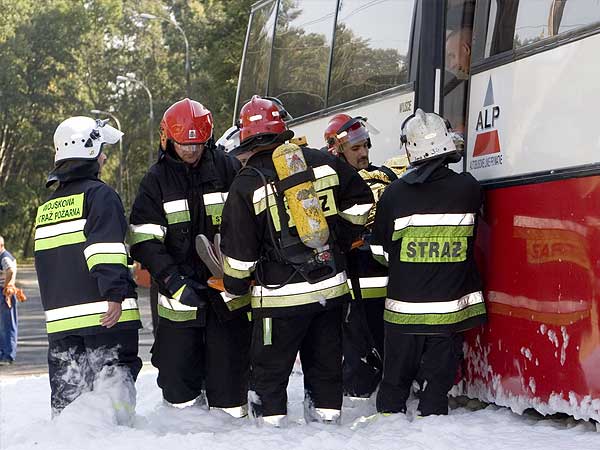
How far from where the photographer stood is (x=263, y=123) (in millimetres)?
6371

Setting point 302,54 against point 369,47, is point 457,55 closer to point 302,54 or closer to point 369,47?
point 369,47

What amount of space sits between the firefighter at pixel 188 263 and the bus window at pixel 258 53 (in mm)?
5070

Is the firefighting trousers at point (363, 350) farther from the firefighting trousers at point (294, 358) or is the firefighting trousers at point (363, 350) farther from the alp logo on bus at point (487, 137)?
the alp logo on bus at point (487, 137)

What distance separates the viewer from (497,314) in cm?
640

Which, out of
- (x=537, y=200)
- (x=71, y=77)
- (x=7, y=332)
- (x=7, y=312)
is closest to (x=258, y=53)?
(x=7, y=312)

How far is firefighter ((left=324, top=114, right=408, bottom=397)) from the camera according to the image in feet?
24.2

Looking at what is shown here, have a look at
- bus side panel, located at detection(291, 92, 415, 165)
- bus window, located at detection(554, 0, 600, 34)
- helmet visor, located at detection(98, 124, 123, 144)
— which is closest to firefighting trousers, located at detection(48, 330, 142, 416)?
helmet visor, located at detection(98, 124, 123, 144)

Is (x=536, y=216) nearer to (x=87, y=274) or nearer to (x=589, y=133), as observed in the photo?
(x=589, y=133)

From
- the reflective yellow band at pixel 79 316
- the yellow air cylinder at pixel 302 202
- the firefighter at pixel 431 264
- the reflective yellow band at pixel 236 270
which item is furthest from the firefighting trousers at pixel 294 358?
the reflective yellow band at pixel 79 316

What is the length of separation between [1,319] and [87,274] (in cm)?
770

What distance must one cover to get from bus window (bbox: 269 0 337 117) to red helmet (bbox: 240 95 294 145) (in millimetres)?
3279

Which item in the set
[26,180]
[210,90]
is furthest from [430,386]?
[26,180]

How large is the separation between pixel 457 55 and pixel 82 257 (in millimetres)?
2842

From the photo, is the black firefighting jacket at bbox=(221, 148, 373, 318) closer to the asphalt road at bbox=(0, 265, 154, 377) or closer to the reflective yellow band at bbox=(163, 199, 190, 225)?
the reflective yellow band at bbox=(163, 199, 190, 225)
